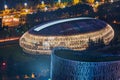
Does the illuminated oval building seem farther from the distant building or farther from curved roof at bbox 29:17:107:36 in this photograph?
the distant building

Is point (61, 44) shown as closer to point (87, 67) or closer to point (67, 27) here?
point (67, 27)

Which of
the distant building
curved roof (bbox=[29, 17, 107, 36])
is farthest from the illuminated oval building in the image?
the distant building

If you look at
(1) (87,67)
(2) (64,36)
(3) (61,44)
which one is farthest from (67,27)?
(1) (87,67)

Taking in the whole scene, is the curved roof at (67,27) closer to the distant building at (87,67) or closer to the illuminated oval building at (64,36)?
the illuminated oval building at (64,36)

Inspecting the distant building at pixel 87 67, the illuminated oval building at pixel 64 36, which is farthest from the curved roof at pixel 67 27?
the distant building at pixel 87 67

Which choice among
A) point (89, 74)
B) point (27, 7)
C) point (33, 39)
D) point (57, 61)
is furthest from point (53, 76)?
point (27, 7)

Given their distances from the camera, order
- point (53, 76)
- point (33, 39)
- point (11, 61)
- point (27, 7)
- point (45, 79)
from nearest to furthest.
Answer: point (53, 76) → point (45, 79) → point (11, 61) → point (33, 39) → point (27, 7)

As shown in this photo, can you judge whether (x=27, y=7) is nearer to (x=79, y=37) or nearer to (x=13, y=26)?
(x=13, y=26)
